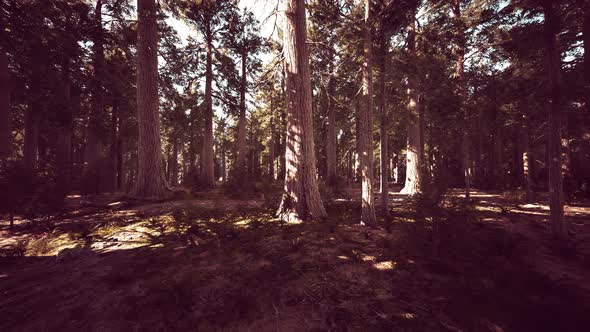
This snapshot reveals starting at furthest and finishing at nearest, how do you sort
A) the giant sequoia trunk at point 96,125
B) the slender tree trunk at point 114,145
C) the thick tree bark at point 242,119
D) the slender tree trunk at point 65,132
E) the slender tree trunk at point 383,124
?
the thick tree bark at point 242,119 → the slender tree trunk at point 114,145 → the giant sequoia trunk at point 96,125 → the slender tree trunk at point 65,132 → the slender tree trunk at point 383,124

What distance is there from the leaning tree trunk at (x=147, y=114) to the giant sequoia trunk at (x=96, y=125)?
335 cm

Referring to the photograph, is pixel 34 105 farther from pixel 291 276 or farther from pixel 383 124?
pixel 383 124

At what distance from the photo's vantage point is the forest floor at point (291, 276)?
257 cm

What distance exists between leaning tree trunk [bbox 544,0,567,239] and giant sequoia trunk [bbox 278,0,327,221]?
6022 millimetres

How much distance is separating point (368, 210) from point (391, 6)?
577 cm

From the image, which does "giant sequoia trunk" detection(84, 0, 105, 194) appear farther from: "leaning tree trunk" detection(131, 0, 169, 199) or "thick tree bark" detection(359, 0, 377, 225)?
"thick tree bark" detection(359, 0, 377, 225)

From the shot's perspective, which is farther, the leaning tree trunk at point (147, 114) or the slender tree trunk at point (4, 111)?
the leaning tree trunk at point (147, 114)

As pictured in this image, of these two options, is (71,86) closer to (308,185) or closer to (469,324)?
(308,185)

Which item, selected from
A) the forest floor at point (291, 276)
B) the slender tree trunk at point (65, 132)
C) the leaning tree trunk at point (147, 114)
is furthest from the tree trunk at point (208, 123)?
the forest floor at point (291, 276)

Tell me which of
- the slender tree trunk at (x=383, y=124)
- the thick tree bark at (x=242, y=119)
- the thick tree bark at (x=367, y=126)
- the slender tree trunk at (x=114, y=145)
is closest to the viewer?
the thick tree bark at (x=367, y=126)

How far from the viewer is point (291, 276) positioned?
11.5ft

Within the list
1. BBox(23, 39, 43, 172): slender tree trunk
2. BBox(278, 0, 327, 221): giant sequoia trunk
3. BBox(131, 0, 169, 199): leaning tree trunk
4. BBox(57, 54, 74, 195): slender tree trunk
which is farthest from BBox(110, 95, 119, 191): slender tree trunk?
BBox(278, 0, 327, 221): giant sequoia trunk

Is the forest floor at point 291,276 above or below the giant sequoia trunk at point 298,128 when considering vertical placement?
below

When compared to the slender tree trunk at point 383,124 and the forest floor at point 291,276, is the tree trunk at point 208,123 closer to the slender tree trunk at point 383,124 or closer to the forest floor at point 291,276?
the forest floor at point 291,276
